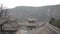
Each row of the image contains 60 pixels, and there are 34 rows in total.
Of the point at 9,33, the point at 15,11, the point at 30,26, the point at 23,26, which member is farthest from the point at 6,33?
the point at 15,11

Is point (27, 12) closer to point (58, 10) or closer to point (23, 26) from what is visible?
point (58, 10)

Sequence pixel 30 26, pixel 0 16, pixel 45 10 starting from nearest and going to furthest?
pixel 0 16 < pixel 30 26 < pixel 45 10

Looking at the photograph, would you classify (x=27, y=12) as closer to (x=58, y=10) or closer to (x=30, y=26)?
(x=58, y=10)

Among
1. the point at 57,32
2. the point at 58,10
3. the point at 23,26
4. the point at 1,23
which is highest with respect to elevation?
the point at 57,32

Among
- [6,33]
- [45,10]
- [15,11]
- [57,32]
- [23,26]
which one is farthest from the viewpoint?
[45,10]

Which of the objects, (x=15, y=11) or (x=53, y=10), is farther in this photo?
(x=53, y=10)

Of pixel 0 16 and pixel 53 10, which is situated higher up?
pixel 0 16
